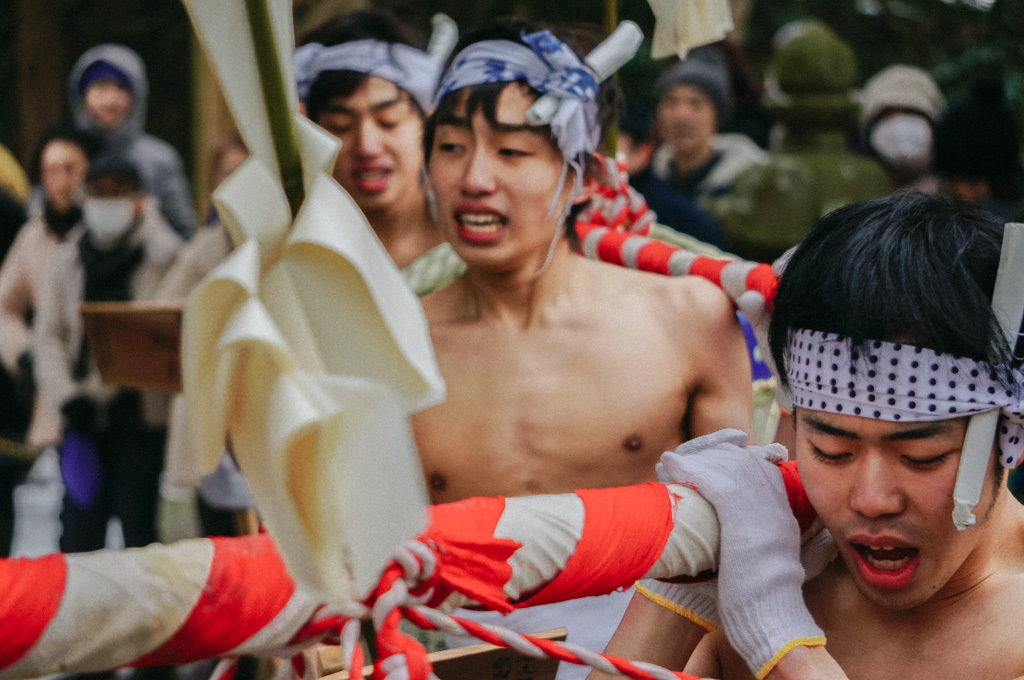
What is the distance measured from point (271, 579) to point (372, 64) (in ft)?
7.49

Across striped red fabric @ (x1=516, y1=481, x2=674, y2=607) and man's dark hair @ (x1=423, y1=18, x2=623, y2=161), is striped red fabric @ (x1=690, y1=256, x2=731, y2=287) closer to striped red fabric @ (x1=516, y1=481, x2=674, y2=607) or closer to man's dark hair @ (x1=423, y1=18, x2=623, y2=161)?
man's dark hair @ (x1=423, y1=18, x2=623, y2=161)

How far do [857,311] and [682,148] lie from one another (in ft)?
12.6

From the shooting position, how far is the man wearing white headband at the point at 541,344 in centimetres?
234

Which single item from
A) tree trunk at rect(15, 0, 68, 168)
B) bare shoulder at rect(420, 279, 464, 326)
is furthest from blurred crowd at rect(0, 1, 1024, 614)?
tree trunk at rect(15, 0, 68, 168)

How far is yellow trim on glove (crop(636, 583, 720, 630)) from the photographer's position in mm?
1376

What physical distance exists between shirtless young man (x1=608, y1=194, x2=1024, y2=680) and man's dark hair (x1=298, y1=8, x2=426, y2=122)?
188 cm

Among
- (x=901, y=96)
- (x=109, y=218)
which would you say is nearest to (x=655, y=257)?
(x=109, y=218)

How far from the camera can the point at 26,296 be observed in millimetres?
4586

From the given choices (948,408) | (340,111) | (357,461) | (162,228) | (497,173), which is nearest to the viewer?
(357,461)

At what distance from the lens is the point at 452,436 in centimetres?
240

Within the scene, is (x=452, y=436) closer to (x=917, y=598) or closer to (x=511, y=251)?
(x=511, y=251)

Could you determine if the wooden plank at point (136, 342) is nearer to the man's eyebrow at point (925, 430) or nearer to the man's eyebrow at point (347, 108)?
the man's eyebrow at point (347, 108)

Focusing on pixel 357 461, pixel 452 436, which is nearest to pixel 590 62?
pixel 452 436

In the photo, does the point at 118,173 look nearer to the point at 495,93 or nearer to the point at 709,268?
the point at 495,93
